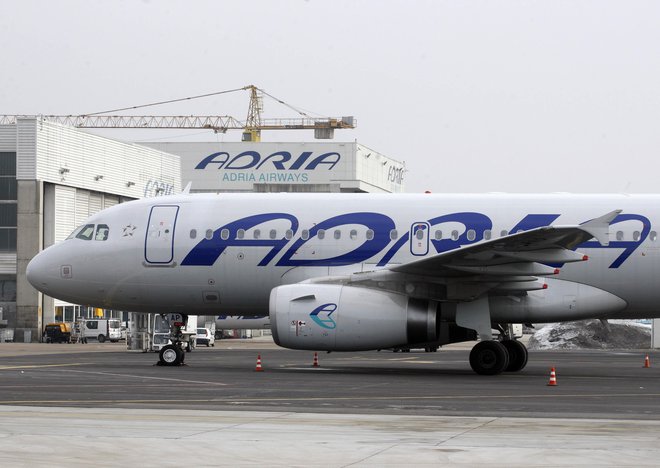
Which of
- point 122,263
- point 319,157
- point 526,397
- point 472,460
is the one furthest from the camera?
point 319,157

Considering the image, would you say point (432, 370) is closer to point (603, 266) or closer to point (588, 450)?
point (603, 266)

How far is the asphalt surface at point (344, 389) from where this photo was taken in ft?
59.7

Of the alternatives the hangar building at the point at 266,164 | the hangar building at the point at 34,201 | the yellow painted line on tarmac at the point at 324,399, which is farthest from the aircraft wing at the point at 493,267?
the hangar building at the point at 266,164

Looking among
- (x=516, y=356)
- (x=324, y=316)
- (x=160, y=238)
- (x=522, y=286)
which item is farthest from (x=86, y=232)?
(x=516, y=356)

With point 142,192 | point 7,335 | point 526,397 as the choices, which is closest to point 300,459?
point 526,397

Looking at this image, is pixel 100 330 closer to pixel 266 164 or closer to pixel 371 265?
pixel 371 265

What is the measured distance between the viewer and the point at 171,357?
29.9 meters

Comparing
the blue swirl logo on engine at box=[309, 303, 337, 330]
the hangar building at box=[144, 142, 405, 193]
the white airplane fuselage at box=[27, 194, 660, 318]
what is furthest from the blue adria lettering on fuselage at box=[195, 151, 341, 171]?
the blue swirl logo on engine at box=[309, 303, 337, 330]

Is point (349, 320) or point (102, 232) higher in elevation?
point (102, 232)

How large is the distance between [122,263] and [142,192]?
2126 inches

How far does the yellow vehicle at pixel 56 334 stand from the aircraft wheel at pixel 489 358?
44385 millimetres

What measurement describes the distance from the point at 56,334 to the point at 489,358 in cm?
4482

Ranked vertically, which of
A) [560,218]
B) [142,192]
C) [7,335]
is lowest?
[7,335]

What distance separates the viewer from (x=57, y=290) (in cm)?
3023
